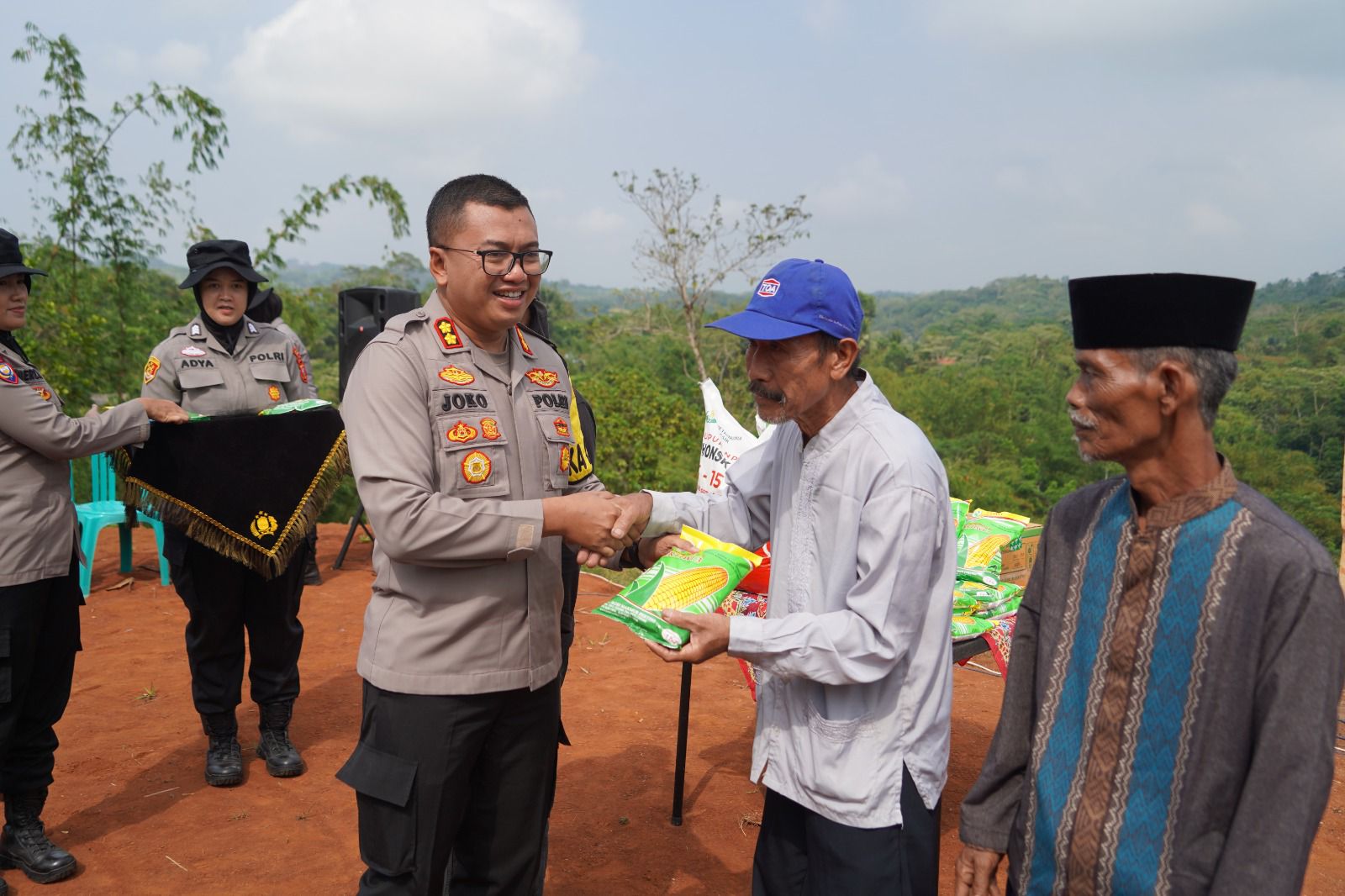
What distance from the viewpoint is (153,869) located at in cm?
376

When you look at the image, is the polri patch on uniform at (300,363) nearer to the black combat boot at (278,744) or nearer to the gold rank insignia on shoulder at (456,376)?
the black combat boot at (278,744)

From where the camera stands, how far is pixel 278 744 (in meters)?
4.60

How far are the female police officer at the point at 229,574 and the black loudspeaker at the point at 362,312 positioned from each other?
3016mm

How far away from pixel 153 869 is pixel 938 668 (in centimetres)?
324

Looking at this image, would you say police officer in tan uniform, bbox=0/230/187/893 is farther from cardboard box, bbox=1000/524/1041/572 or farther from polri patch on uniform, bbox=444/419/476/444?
cardboard box, bbox=1000/524/1041/572

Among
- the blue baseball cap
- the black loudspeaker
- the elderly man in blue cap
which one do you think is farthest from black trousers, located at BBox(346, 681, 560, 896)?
the black loudspeaker

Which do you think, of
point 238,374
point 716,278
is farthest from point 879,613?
point 716,278

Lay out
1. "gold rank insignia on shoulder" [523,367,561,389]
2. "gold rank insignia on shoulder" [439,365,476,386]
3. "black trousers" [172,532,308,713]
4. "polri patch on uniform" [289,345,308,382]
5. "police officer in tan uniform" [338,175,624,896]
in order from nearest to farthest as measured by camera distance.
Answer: "police officer in tan uniform" [338,175,624,896], "gold rank insignia on shoulder" [439,365,476,386], "gold rank insignia on shoulder" [523,367,561,389], "black trousers" [172,532,308,713], "polri patch on uniform" [289,345,308,382]

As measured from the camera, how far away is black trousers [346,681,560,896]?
2318 mm

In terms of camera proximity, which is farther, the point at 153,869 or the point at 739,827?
the point at 739,827

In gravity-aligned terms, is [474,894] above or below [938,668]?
below

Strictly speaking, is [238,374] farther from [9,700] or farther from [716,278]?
[716,278]

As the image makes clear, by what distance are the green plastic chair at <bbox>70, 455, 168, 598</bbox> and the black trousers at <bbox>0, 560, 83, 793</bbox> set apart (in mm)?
4068

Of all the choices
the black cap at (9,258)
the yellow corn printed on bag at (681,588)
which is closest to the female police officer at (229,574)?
the black cap at (9,258)
